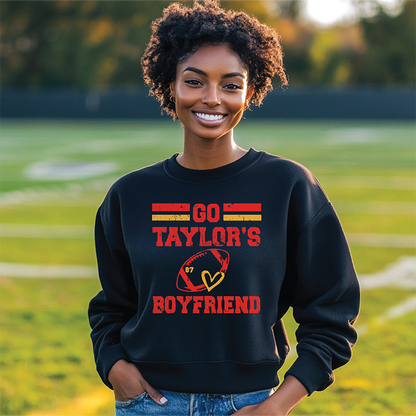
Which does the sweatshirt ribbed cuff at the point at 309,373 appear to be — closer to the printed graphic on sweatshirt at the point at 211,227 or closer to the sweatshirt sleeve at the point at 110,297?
the printed graphic on sweatshirt at the point at 211,227

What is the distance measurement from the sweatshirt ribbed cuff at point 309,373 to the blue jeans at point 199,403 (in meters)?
0.11

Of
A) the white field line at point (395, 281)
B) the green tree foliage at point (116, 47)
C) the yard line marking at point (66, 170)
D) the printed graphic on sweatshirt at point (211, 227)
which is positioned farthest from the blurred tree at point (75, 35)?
the printed graphic on sweatshirt at point (211, 227)

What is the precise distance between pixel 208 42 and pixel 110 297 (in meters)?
0.80

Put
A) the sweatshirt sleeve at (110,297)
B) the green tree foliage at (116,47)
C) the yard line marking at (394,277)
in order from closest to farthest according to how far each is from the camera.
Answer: the sweatshirt sleeve at (110,297) < the yard line marking at (394,277) < the green tree foliage at (116,47)

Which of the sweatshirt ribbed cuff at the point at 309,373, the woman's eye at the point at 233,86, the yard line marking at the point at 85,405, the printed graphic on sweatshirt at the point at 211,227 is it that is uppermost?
the woman's eye at the point at 233,86

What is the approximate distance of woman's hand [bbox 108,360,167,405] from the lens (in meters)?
1.94

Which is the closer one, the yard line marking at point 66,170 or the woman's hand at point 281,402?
the woman's hand at point 281,402

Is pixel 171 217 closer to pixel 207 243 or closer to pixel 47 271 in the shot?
pixel 207 243

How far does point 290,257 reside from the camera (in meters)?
1.95

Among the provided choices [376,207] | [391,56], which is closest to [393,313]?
[376,207]

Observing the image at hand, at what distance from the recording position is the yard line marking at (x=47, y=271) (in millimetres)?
6770

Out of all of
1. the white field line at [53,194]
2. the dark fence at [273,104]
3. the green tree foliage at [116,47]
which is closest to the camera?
the white field line at [53,194]

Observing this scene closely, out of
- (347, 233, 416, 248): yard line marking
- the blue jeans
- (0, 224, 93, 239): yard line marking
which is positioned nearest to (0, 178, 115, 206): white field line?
(0, 224, 93, 239): yard line marking

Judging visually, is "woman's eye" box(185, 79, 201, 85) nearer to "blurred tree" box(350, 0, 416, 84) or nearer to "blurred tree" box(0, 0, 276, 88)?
"blurred tree" box(0, 0, 276, 88)
